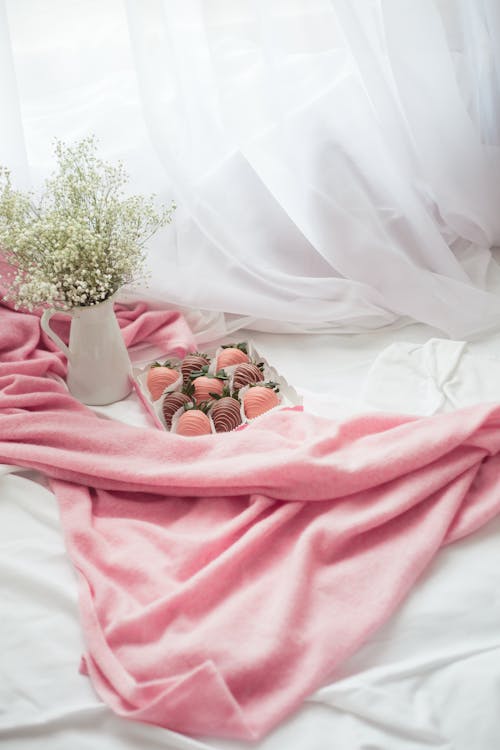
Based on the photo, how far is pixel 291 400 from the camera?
1543 millimetres

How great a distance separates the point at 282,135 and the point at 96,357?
0.63 metres

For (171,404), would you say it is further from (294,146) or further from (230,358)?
(294,146)

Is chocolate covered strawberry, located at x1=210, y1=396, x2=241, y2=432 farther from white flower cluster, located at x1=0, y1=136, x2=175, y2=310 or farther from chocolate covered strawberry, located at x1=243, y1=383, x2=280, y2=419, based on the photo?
white flower cluster, located at x1=0, y1=136, x2=175, y2=310

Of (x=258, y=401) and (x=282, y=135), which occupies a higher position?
(x=282, y=135)

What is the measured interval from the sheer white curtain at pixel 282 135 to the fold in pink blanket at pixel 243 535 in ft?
1.73

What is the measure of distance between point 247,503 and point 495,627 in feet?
1.28

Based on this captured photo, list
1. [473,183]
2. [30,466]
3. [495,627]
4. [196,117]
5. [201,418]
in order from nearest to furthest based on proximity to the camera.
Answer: [495,627], [30,466], [201,418], [196,117], [473,183]

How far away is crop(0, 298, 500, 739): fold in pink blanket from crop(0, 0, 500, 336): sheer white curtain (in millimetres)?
526

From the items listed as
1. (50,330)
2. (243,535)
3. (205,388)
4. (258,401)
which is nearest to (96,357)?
(50,330)

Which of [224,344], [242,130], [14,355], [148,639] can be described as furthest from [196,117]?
[148,639]

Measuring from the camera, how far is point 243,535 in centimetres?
117

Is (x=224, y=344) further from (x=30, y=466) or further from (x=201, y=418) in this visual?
(x=30, y=466)

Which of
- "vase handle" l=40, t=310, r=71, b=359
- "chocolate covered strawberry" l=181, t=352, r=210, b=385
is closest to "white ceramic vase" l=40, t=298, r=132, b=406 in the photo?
"vase handle" l=40, t=310, r=71, b=359

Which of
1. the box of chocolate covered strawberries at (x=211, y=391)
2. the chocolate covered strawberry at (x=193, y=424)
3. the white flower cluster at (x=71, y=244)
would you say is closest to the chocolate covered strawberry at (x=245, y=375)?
the box of chocolate covered strawberries at (x=211, y=391)
